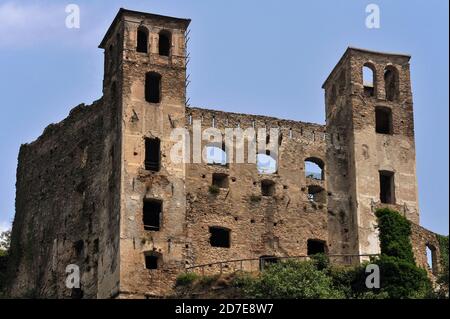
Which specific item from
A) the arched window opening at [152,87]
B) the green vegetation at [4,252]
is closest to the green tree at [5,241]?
the green vegetation at [4,252]

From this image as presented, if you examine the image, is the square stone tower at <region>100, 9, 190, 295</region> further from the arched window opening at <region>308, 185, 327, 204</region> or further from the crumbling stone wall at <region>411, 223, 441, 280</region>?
the crumbling stone wall at <region>411, 223, 441, 280</region>

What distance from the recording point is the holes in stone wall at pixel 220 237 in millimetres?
58562

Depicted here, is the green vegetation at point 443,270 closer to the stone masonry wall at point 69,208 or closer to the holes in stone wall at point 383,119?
the holes in stone wall at point 383,119

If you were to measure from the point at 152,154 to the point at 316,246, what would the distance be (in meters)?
7.57

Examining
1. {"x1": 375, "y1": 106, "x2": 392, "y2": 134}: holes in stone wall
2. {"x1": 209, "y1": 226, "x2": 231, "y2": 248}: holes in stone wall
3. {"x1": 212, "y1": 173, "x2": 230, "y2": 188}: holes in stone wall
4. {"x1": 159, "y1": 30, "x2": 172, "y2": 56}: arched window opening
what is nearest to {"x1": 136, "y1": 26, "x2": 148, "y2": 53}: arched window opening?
{"x1": 159, "y1": 30, "x2": 172, "y2": 56}: arched window opening

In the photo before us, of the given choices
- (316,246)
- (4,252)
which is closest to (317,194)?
(316,246)

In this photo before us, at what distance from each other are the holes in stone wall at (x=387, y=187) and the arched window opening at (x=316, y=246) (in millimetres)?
3346

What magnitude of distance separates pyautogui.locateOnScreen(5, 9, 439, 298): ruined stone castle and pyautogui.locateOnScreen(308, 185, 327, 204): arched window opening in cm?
5

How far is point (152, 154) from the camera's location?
58.3 metres

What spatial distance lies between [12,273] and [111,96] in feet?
31.3

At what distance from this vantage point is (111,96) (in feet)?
197

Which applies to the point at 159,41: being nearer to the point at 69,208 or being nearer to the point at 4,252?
the point at 69,208
